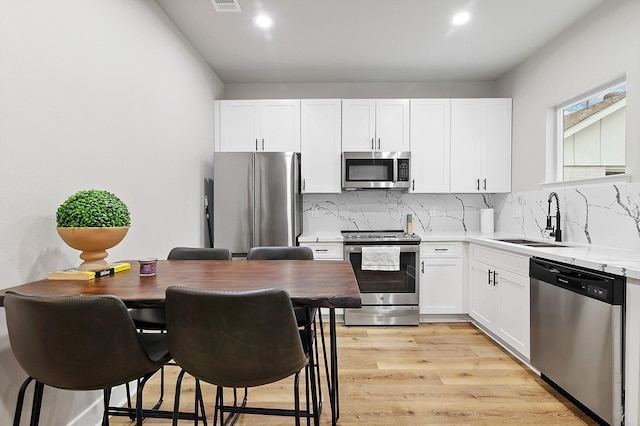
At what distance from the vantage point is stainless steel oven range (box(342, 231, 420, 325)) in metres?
3.66

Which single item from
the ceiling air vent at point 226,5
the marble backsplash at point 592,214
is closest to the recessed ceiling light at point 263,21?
the ceiling air vent at point 226,5

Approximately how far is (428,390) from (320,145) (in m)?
2.64

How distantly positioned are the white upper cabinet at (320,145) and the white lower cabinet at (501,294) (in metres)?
1.68

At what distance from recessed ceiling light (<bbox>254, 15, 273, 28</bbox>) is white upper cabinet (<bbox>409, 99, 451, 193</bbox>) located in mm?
1835

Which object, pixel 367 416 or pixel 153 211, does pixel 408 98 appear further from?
pixel 367 416

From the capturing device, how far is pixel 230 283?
148 centimetres

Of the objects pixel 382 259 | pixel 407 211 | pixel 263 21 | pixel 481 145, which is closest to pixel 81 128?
pixel 263 21

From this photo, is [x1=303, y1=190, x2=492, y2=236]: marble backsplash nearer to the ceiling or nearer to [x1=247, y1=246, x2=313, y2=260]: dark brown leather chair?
the ceiling

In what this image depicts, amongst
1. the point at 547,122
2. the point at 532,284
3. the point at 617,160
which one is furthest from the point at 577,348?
the point at 547,122

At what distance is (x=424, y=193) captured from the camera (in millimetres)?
4238

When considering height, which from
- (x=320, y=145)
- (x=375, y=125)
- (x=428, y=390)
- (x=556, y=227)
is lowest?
(x=428, y=390)

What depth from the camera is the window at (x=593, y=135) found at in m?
2.68

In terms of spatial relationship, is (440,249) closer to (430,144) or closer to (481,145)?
(430,144)

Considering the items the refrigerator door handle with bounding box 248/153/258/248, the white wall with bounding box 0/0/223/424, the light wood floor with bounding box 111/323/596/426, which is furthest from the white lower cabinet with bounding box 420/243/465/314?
the white wall with bounding box 0/0/223/424
